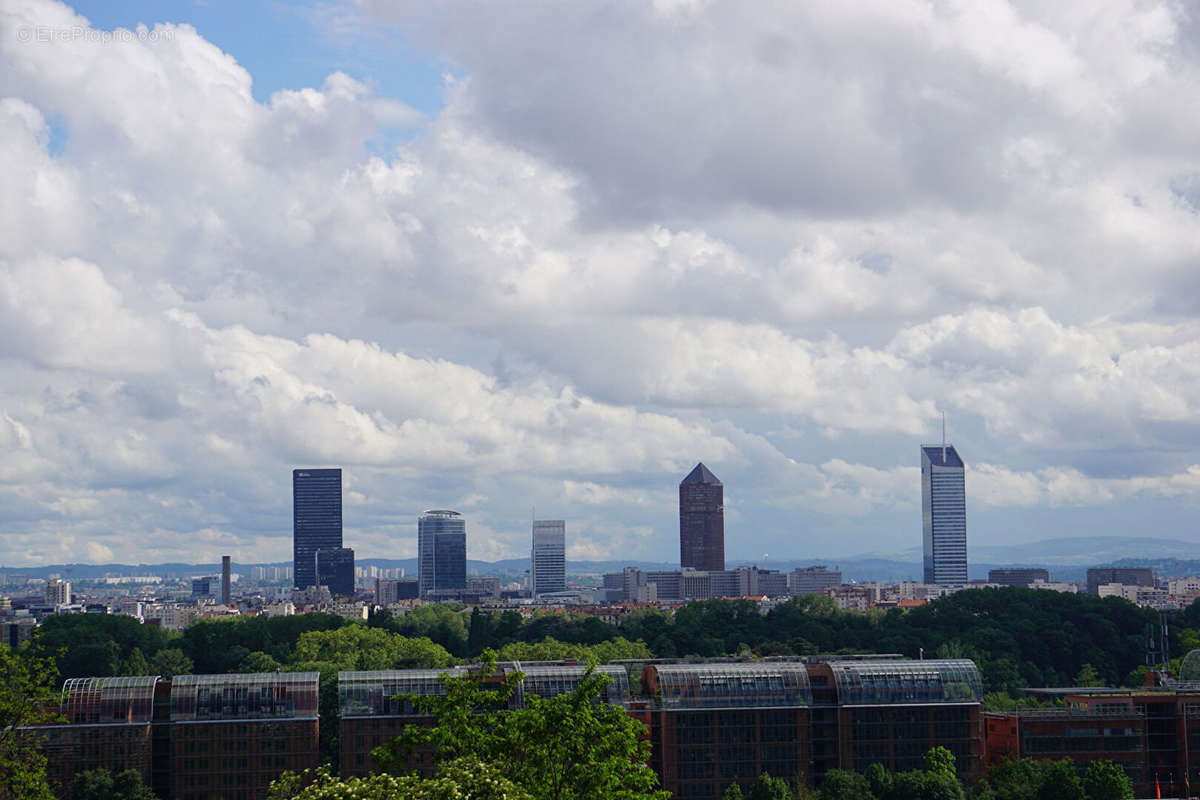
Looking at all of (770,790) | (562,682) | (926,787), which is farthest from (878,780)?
(562,682)

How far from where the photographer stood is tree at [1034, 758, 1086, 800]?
100688 mm

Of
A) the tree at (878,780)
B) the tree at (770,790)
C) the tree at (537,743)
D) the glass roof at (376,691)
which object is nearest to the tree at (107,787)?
the glass roof at (376,691)

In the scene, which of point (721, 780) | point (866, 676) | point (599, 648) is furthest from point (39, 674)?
point (599, 648)

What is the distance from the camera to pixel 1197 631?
197000 millimetres

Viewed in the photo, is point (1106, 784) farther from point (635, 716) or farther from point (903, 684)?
point (635, 716)

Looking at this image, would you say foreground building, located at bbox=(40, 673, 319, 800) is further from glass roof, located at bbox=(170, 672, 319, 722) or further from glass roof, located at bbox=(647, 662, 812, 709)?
glass roof, located at bbox=(647, 662, 812, 709)

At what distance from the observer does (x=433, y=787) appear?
4144 centimetres

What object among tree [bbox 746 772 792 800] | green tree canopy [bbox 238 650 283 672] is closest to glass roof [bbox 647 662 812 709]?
tree [bbox 746 772 792 800]

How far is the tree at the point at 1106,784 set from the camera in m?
103

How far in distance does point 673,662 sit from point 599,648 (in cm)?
4843

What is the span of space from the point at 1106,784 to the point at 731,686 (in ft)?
92.4

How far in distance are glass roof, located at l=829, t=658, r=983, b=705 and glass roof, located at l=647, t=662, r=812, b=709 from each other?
3.29 metres

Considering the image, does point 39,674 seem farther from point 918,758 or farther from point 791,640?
point 791,640

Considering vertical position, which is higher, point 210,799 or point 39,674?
point 39,674
